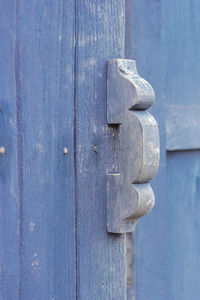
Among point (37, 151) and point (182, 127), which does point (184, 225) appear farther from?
point (37, 151)

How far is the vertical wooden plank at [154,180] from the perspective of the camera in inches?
58.8

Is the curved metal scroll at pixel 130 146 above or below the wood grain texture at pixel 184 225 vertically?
above

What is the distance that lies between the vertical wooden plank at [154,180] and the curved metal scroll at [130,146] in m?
0.56

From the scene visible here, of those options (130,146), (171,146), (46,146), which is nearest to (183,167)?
(171,146)

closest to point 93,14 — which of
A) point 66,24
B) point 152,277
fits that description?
point 66,24

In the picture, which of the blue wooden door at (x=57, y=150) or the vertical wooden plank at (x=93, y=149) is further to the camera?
the vertical wooden plank at (x=93, y=149)

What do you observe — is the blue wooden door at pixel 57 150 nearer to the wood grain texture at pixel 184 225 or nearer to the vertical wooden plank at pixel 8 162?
the vertical wooden plank at pixel 8 162

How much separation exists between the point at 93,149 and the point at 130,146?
66mm

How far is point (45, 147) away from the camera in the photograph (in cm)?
85

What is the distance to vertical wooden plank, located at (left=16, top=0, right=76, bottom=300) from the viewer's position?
2.70 feet

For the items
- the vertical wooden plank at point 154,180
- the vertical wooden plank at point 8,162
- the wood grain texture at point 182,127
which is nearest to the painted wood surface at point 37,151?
the vertical wooden plank at point 8,162

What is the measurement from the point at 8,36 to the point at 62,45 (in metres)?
0.11

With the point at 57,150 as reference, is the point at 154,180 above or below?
below

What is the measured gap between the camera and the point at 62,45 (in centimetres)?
88
